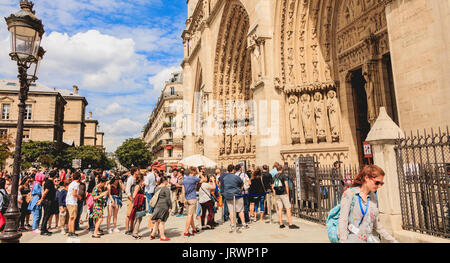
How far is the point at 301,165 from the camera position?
26.4 feet

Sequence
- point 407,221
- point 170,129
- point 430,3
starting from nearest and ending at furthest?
point 407,221
point 430,3
point 170,129

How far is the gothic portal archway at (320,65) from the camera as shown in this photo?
35.0 feet

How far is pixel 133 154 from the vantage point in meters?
51.1

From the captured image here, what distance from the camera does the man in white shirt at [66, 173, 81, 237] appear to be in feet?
22.5

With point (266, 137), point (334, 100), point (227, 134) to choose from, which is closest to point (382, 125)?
point (334, 100)

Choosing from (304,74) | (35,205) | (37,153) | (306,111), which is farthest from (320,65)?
(37,153)

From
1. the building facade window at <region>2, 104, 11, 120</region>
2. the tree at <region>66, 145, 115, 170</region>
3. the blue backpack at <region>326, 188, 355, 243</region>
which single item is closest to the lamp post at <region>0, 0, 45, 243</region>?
the blue backpack at <region>326, 188, 355, 243</region>

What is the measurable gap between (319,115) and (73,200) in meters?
9.21

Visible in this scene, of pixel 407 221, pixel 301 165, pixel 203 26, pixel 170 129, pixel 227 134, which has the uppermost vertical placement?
pixel 203 26

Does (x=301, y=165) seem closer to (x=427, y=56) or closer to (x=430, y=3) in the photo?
(x=427, y=56)

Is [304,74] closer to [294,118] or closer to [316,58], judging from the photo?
[316,58]

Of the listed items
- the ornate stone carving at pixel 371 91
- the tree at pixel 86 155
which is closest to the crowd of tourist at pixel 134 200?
the ornate stone carving at pixel 371 91

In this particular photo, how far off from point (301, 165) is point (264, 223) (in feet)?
6.53

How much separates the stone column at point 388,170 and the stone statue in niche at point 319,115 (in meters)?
6.02
